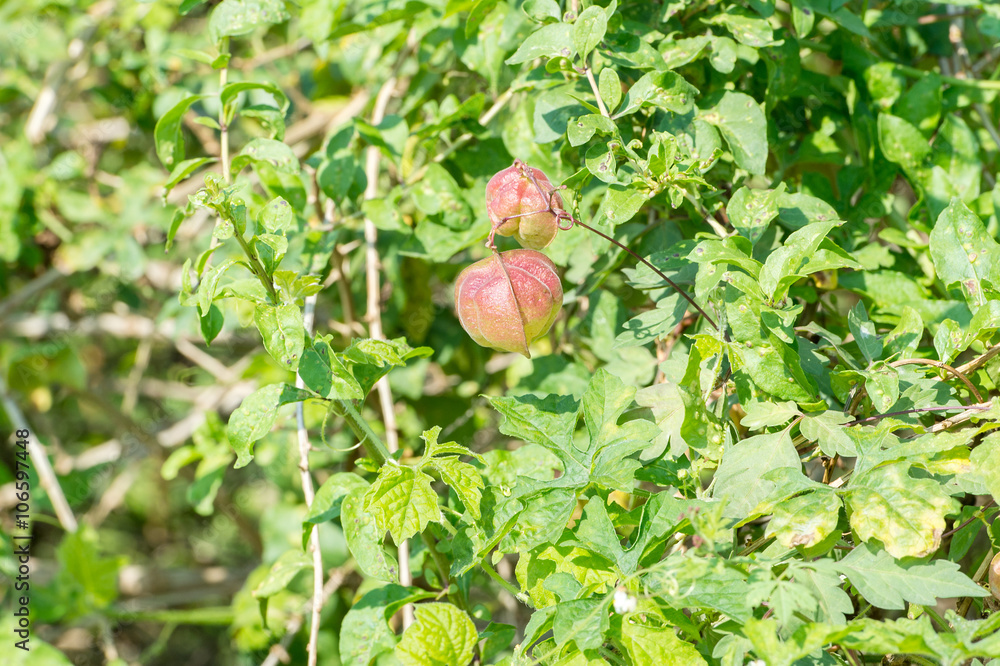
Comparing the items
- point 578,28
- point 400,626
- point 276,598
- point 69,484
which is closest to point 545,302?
point 578,28

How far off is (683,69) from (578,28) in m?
0.27

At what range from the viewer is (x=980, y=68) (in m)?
1.49

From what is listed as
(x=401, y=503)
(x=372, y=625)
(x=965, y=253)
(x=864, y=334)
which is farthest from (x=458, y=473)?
(x=965, y=253)

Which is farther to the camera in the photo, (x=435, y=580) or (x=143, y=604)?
(x=143, y=604)

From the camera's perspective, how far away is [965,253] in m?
1.00

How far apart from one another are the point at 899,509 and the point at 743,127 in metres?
0.59

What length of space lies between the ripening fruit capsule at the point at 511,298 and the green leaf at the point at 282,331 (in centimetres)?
22

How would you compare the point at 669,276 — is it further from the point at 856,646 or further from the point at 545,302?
the point at 856,646

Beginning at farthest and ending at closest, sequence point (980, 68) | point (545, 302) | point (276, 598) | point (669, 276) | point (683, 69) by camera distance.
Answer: point (276, 598) → point (980, 68) → point (683, 69) → point (669, 276) → point (545, 302)

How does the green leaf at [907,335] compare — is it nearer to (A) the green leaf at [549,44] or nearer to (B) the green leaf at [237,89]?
(A) the green leaf at [549,44]

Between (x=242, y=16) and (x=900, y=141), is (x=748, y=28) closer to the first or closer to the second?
(x=900, y=141)

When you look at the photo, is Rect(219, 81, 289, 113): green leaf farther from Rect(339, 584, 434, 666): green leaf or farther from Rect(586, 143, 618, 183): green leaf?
Rect(339, 584, 434, 666): green leaf

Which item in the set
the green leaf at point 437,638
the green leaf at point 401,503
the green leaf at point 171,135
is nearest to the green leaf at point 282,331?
the green leaf at point 401,503

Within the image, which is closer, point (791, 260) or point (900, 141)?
point (791, 260)
